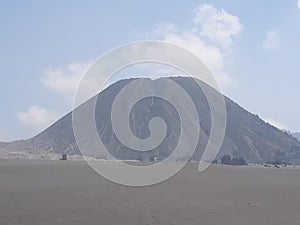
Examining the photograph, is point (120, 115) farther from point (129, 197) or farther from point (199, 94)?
point (199, 94)

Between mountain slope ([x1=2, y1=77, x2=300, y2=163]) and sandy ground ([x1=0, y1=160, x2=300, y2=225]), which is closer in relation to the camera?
sandy ground ([x1=0, y1=160, x2=300, y2=225])

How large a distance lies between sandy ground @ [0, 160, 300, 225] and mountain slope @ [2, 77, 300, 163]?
76.5 metres

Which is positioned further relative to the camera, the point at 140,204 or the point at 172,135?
the point at 172,135

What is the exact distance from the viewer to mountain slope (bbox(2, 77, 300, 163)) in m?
124

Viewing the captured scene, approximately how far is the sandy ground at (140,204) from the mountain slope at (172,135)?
76.5 metres

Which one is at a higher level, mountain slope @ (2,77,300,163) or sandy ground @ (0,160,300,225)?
mountain slope @ (2,77,300,163)

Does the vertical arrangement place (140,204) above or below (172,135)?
below

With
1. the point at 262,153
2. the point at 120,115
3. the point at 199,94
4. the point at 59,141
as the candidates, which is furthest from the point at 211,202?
the point at 199,94

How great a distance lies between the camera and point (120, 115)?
231 ft

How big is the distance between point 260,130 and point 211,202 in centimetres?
17226

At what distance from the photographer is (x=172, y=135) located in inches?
5354

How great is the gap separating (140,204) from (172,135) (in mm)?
115237

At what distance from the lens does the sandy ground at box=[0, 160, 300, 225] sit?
17250mm

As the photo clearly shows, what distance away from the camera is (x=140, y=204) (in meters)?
20.9
